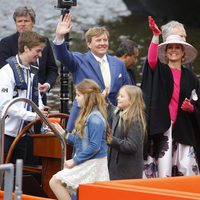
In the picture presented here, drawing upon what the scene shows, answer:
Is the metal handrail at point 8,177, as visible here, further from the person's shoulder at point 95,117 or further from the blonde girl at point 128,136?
the blonde girl at point 128,136

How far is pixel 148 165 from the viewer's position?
8.81m

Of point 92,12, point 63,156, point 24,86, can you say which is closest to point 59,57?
point 24,86

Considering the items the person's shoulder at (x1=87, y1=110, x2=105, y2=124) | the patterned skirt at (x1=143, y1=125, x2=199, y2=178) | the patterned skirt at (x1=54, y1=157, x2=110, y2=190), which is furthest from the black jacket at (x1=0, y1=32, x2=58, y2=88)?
the patterned skirt at (x1=54, y1=157, x2=110, y2=190)

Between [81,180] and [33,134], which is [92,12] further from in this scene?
[81,180]

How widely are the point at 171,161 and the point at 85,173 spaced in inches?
53.5

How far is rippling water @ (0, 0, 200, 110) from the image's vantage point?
739 inches

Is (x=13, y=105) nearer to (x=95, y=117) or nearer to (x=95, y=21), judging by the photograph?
(x=95, y=117)

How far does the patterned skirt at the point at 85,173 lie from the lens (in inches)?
296

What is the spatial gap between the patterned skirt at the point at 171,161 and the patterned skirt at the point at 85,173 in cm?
113

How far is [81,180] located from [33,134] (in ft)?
4.90

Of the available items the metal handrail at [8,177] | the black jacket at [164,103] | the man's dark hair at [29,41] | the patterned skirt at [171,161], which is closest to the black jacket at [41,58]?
the man's dark hair at [29,41]

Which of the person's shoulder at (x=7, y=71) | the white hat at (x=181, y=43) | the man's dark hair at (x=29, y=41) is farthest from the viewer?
the white hat at (x=181, y=43)

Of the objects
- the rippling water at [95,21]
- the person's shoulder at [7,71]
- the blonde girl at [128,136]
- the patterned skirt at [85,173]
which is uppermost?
Answer: the rippling water at [95,21]

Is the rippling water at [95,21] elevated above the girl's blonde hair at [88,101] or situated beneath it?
elevated above
